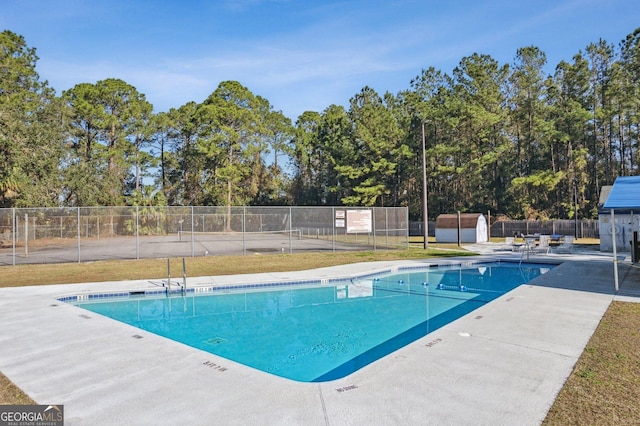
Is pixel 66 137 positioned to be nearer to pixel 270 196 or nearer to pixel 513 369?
pixel 270 196

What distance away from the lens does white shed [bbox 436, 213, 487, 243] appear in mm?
26688

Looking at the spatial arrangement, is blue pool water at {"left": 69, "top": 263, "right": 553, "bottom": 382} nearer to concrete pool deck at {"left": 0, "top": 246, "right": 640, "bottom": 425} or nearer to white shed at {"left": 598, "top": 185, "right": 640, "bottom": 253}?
concrete pool deck at {"left": 0, "top": 246, "right": 640, "bottom": 425}

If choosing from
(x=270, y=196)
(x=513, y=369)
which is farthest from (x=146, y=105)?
(x=513, y=369)

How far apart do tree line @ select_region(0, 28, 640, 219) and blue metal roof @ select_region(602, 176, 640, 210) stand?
83.5ft

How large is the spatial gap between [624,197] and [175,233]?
76.7ft

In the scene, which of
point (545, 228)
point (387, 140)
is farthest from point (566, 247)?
point (387, 140)

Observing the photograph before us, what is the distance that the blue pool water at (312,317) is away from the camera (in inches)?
238

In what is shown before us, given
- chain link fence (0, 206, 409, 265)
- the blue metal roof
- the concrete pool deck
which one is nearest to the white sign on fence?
chain link fence (0, 206, 409, 265)

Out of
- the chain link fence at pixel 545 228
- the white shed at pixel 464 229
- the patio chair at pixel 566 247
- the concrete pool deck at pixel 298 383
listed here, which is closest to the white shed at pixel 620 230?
the patio chair at pixel 566 247

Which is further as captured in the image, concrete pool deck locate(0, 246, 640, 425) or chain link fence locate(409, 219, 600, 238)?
chain link fence locate(409, 219, 600, 238)

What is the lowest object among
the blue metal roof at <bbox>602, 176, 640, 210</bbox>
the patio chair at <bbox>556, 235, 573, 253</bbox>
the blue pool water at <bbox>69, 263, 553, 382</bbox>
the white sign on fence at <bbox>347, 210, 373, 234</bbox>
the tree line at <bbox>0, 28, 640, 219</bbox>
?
the blue pool water at <bbox>69, 263, 553, 382</bbox>

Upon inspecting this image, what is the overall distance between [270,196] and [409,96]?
1946 cm

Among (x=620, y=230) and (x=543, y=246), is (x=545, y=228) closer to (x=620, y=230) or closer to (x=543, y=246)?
(x=620, y=230)

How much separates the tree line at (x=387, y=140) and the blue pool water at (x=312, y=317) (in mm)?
21114
